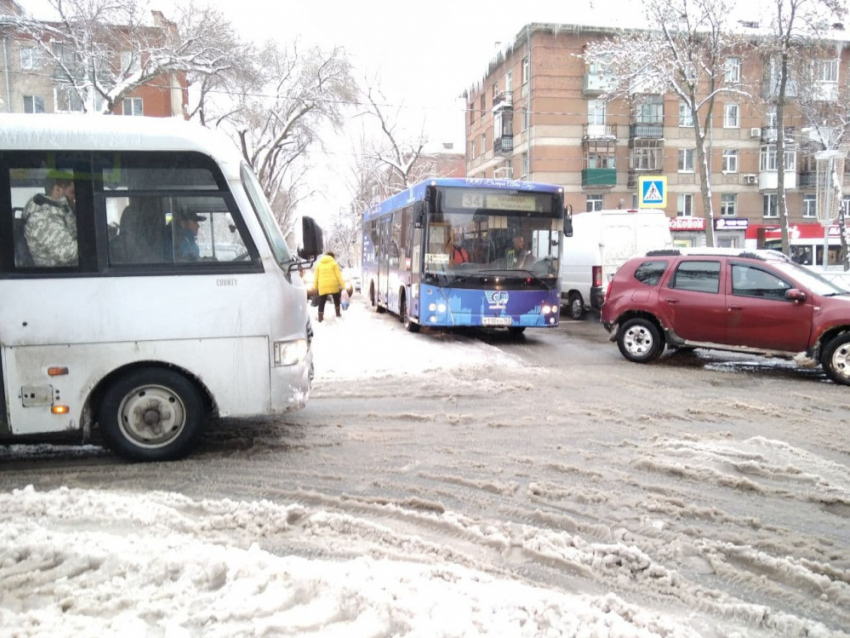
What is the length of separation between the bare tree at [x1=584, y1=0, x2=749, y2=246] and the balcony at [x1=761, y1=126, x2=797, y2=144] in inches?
729

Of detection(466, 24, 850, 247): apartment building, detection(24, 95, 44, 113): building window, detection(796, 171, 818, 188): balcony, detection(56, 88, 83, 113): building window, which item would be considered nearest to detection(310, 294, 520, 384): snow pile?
detection(56, 88, 83, 113): building window

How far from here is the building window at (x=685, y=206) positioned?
146 ft

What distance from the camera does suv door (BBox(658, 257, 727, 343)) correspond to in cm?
1020

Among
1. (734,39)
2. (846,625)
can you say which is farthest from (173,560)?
(734,39)

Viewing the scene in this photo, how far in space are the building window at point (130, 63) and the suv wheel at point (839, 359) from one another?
76.2 feet

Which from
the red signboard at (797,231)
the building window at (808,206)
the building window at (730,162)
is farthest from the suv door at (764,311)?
the building window at (808,206)

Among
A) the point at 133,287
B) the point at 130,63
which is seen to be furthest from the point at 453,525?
the point at 130,63

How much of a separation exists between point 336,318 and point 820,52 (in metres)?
21.1

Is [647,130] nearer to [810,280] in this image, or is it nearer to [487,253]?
[487,253]

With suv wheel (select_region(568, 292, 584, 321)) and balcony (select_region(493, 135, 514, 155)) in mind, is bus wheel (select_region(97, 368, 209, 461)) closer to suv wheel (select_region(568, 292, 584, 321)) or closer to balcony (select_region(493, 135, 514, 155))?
suv wheel (select_region(568, 292, 584, 321))

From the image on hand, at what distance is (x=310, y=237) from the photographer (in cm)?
604

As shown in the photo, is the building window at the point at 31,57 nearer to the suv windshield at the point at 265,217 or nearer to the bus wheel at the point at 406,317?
the bus wheel at the point at 406,317

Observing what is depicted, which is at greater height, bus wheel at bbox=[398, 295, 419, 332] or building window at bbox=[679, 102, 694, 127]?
building window at bbox=[679, 102, 694, 127]

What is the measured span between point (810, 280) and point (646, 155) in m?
36.0
